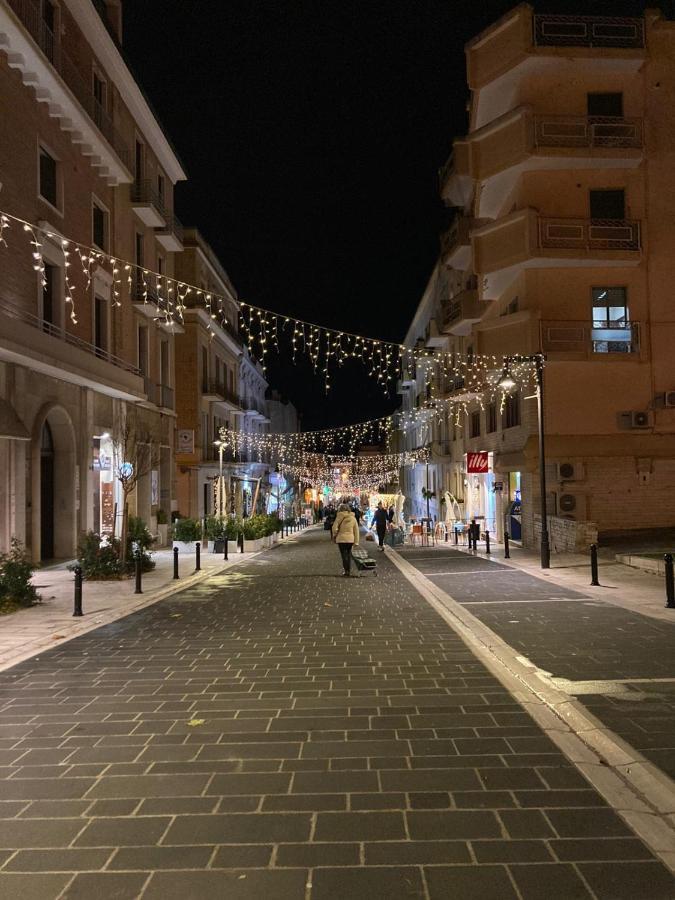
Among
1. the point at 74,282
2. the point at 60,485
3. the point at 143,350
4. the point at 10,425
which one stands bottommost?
the point at 60,485

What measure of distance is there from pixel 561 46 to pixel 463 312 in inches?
392

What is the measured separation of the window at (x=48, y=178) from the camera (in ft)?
67.6

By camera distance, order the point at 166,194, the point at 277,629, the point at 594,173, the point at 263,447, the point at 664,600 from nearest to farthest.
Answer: the point at 277,629 < the point at 664,600 < the point at 594,173 < the point at 166,194 < the point at 263,447

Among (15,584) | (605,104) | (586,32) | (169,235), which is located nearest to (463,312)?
(605,104)

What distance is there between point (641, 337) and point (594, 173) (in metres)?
5.62

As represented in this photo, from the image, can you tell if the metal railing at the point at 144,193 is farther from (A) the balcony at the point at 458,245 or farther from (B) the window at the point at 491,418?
(B) the window at the point at 491,418

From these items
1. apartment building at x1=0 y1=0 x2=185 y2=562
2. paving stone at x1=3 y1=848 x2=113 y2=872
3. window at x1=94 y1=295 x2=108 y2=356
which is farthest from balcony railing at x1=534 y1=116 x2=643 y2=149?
paving stone at x1=3 y1=848 x2=113 y2=872

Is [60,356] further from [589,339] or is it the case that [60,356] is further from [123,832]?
[123,832]

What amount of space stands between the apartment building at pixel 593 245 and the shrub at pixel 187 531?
11.5 m

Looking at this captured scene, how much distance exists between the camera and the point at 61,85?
64.3 ft

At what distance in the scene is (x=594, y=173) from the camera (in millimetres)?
24141

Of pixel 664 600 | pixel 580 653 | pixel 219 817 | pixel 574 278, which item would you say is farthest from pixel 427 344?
pixel 219 817

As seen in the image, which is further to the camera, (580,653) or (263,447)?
(263,447)

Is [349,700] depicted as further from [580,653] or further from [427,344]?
[427,344]
